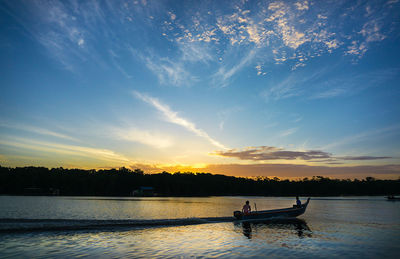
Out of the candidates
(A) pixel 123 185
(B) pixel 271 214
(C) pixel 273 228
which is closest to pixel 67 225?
(C) pixel 273 228

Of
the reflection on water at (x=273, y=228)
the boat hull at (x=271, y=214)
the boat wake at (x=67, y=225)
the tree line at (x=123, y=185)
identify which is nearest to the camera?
the boat wake at (x=67, y=225)

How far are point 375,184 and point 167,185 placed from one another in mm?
145444

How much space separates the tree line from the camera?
12525cm

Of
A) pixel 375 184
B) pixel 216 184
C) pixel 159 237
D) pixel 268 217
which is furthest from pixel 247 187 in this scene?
pixel 159 237

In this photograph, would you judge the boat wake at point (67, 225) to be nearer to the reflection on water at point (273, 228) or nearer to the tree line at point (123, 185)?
the reflection on water at point (273, 228)

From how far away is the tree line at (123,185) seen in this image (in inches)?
4931

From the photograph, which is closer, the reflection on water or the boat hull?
the reflection on water

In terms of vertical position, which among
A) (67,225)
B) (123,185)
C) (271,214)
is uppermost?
(123,185)

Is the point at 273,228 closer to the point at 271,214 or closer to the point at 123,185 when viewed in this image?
the point at 271,214

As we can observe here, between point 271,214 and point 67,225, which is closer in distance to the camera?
point 67,225

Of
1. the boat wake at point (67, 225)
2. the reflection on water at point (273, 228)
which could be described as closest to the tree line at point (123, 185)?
the boat wake at point (67, 225)

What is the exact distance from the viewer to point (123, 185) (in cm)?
15125

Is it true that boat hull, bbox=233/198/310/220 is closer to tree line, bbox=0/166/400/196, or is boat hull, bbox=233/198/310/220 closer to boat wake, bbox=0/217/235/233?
boat wake, bbox=0/217/235/233

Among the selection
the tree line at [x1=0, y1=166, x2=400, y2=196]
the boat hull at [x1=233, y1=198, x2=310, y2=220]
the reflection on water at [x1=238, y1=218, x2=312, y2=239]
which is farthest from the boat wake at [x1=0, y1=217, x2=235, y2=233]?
the tree line at [x1=0, y1=166, x2=400, y2=196]
